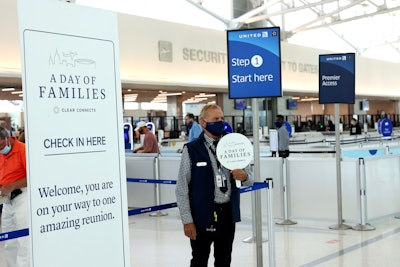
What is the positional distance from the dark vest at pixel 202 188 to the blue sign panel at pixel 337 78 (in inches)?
186

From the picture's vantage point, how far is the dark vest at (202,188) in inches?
171

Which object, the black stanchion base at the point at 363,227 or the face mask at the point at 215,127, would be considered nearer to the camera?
the face mask at the point at 215,127

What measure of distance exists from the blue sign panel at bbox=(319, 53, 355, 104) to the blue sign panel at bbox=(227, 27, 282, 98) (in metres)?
3.28

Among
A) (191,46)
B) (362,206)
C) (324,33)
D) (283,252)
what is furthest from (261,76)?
(324,33)

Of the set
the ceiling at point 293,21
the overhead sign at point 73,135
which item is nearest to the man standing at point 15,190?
the overhead sign at point 73,135

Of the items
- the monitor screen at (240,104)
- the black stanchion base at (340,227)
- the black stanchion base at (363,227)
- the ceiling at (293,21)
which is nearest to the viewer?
the black stanchion base at (363,227)

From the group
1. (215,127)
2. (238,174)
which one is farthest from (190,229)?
(215,127)

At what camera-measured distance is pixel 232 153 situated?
4.53 metres


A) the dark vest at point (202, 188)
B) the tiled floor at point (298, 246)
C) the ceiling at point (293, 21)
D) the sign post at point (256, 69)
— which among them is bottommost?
the tiled floor at point (298, 246)

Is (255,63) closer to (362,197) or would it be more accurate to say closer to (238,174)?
(238,174)

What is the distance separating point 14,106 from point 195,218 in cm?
1569

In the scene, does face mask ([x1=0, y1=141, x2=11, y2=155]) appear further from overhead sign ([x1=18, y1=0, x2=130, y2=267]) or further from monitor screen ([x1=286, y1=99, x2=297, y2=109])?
monitor screen ([x1=286, y1=99, x2=297, y2=109])

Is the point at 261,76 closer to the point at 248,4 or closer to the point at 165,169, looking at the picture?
the point at 165,169

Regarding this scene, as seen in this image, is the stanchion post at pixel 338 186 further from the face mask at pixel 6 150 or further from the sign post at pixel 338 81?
the face mask at pixel 6 150
